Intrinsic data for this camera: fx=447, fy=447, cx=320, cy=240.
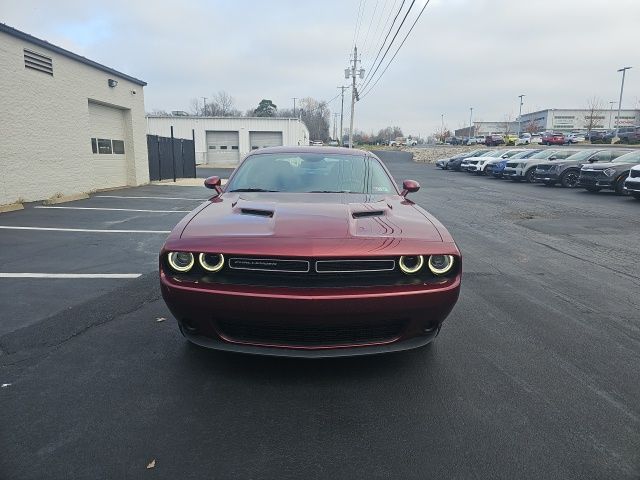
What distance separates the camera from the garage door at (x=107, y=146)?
52.0 ft

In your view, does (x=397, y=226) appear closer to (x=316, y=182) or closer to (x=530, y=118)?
(x=316, y=182)

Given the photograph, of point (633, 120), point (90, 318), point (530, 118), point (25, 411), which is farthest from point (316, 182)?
point (530, 118)

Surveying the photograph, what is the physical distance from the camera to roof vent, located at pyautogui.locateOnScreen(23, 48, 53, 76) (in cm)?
1179

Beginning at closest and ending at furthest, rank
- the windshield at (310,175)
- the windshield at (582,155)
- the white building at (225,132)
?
1. the windshield at (310,175)
2. the windshield at (582,155)
3. the white building at (225,132)

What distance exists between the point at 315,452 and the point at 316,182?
2495 mm

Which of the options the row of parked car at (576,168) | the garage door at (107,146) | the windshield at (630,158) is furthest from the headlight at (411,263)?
the windshield at (630,158)

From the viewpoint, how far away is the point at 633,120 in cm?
9694

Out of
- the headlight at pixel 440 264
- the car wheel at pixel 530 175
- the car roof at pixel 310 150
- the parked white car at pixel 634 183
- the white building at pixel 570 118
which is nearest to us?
the headlight at pixel 440 264

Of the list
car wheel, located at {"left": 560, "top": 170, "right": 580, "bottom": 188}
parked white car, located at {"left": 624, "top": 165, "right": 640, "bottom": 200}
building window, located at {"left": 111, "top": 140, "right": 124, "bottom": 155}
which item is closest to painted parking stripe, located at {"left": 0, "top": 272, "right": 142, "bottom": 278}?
building window, located at {"left": 111, "top": 140, "right": 124, "bottom": 155}

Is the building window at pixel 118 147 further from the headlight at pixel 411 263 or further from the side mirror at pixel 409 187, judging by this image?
the headlight at pixel 411 263

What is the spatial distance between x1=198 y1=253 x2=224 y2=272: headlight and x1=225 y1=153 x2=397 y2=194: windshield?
142 cm

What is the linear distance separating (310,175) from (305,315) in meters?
2.01

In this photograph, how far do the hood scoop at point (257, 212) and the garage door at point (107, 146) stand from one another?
14024mm

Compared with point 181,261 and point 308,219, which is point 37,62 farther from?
point 308,219
